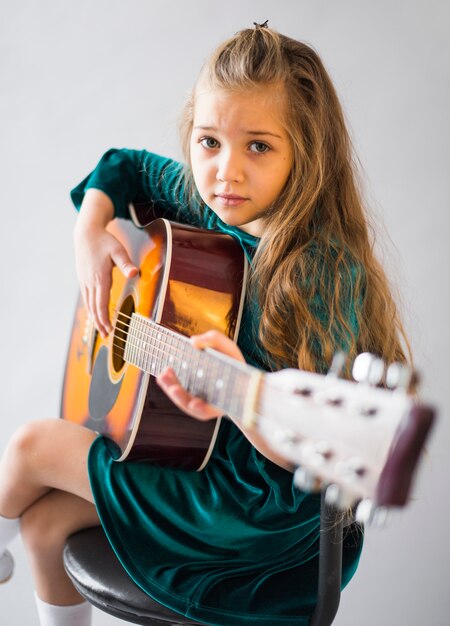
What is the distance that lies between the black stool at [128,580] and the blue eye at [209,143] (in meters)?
0.45

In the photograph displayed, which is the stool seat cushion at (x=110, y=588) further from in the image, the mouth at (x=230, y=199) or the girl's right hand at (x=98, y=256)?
the mouth at (x=230, y=199)

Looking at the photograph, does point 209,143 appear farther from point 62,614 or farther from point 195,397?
point 62,614

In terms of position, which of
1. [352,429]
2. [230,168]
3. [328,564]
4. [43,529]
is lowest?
[43,529]

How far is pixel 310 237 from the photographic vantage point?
0.95 m

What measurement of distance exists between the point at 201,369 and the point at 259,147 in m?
0.36

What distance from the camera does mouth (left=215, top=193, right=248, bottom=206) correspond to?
929 mm

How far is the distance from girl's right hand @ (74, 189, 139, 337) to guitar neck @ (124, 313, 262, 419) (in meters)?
0.19

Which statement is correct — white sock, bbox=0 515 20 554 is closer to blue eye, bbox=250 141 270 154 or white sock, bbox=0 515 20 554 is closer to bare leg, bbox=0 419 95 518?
bare leg, bbox=0 419 95 518

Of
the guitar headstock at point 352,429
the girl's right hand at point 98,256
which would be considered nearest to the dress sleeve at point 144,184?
the girl's right hand at point 98,256

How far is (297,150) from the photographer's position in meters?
0.94

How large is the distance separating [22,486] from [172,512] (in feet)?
0.70

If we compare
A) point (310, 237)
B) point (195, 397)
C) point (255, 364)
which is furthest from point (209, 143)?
point (195, 397)

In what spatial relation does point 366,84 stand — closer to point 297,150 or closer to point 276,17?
point 276,17

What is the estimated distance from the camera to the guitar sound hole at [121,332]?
1036mm
